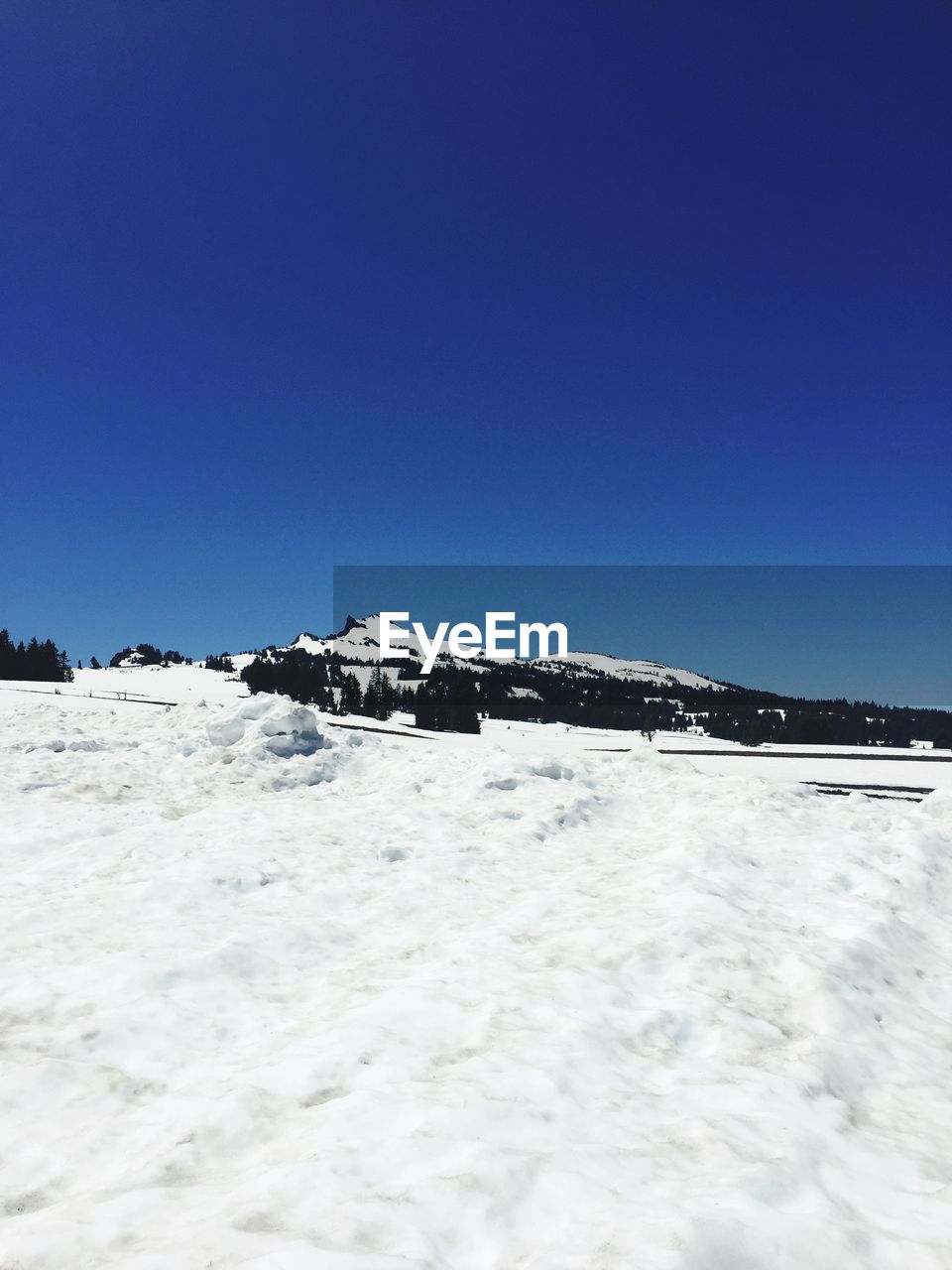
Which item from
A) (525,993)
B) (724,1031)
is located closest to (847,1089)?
(724,1031)

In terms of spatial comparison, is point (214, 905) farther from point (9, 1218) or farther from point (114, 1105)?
point (9, 1218)

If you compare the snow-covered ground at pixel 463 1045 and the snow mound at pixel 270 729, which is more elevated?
the snow mound at pixel 270 729

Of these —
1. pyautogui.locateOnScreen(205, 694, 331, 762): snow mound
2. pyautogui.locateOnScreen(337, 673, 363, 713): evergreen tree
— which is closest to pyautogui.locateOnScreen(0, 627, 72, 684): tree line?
pyautogui.locateOnScreen(337, 673, 363, 713): evergreen tree

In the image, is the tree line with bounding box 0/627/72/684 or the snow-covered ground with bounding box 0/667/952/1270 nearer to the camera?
the snow-covered ground with bounding box 0/667/952/1270

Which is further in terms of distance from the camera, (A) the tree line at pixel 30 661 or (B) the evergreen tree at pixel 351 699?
(A) the tree line at pixel 30 661

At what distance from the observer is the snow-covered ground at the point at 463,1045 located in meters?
3.61

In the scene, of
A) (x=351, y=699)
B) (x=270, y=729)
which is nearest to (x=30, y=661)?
(x=351, y=699)

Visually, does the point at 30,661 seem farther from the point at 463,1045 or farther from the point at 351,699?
the point at 463,1045

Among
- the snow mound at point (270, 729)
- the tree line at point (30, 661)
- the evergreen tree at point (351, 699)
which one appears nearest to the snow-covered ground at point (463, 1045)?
the snow mound at point (270, 729)

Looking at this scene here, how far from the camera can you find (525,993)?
655cm

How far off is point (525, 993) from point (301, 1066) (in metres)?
2.29

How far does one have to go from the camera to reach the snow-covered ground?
11.8ft

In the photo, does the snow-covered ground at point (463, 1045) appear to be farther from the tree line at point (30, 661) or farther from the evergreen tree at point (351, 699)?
the tree line at point (30, 661)

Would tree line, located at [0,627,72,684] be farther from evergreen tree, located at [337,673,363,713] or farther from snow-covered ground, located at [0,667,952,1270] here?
snow-covered ground, located at [0,667,952,1270]
